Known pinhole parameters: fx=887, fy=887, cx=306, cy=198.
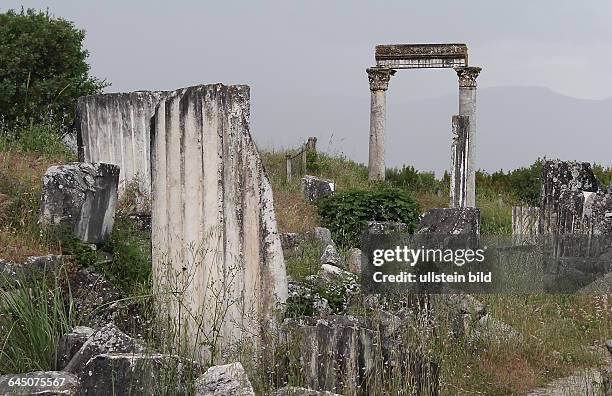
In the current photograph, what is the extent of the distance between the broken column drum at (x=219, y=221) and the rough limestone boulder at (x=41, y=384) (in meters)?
1.28

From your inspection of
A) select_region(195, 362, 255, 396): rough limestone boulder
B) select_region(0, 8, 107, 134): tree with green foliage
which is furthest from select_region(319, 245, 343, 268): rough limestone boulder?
select_region(0, 8, 107, 134): tree with green foliage

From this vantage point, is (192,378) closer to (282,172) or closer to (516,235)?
(516,235)

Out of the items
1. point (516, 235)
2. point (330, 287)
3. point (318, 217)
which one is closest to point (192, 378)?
point (330, 287)

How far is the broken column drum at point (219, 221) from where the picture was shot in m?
7.52

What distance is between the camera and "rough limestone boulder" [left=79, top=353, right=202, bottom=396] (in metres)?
6.10

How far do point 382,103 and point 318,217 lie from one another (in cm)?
752

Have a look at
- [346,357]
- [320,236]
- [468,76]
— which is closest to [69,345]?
[346,357]

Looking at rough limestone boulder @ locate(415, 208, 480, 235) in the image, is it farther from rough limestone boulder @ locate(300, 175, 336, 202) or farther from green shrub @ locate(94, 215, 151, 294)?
rough limestone boulder @ locate(300, 175, 336, 202)

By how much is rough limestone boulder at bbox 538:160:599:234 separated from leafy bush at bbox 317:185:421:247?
460cm

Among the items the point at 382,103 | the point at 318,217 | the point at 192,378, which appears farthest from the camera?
the point at 382,103

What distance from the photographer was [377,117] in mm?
23844

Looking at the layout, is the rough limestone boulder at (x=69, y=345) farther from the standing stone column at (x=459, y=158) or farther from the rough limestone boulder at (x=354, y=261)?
the standing stone column at (x=459, y=158)

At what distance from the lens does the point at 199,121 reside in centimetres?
778

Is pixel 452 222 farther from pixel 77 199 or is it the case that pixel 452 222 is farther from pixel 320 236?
pixel 77 199
